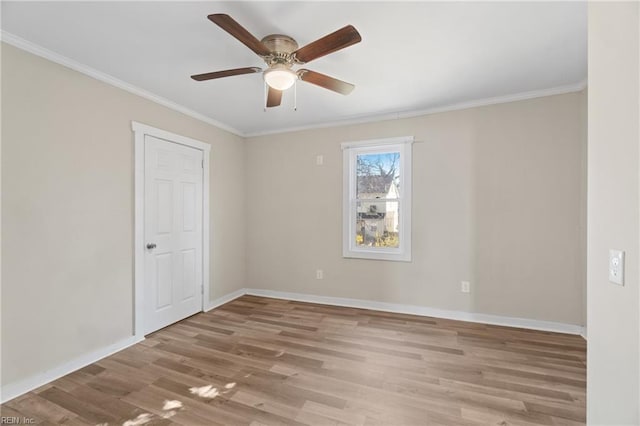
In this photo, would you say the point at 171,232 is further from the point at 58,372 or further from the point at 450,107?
the point at 450,107

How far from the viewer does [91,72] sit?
93.9 inches

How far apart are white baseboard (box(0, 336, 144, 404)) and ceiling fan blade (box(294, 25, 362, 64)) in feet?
9.80

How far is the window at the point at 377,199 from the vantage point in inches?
138

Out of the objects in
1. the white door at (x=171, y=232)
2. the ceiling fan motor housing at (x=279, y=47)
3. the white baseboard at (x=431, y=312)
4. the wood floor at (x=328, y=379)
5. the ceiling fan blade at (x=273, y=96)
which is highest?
the ceiling fan motor housing at (x=279, y=47)

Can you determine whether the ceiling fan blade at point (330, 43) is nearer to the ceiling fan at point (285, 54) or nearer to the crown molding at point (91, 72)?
the ceiling fan at point (285, 54)

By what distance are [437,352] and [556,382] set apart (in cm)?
83

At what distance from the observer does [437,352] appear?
99.1 inches

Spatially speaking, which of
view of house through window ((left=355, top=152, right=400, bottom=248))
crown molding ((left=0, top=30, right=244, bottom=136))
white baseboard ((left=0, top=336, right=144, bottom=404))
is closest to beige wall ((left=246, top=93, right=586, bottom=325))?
view of house through window ((left=355, top=152, right=400, bottom=248))

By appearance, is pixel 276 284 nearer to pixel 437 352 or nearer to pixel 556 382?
pixel 437 352
